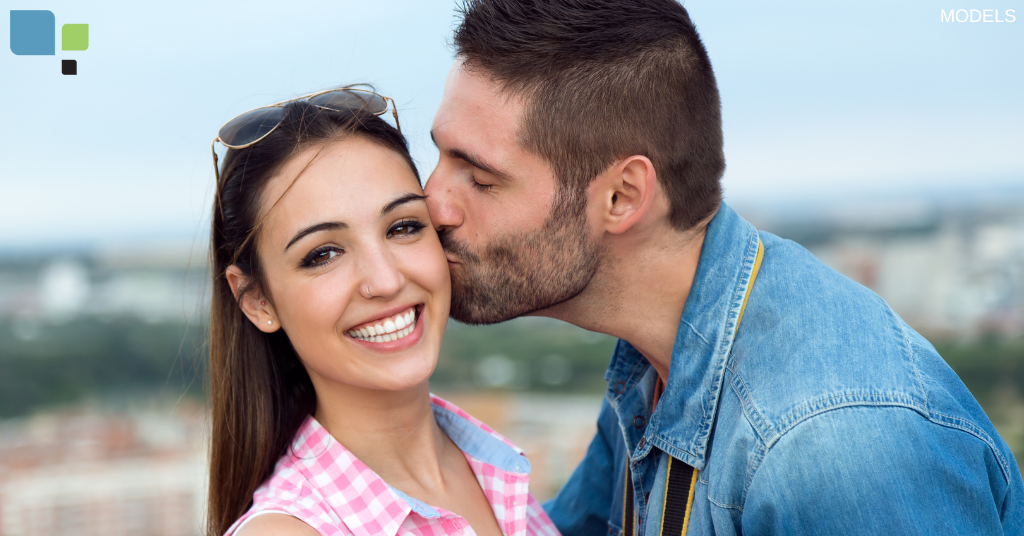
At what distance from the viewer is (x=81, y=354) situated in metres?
29.2

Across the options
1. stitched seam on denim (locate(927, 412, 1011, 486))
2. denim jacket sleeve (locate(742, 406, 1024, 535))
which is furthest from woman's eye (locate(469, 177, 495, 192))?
stitched seam on denim (locate(927, 412, 1011, 486))

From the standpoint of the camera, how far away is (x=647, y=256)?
241cm

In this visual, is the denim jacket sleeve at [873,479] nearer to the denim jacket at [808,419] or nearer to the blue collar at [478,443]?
the denim jacket at [808,419]

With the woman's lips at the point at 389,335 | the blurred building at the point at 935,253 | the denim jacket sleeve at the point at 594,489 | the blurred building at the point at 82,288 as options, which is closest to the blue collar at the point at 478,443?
the denim jacket sleeve at the point at 594,489

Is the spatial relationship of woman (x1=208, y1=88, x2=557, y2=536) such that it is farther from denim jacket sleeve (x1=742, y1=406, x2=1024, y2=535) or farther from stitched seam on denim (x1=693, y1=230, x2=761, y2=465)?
denim jacket sleeve (x1=742, y1=406, x2=1024, y2=535)

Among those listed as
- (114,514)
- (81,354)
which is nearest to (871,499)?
(114,514)

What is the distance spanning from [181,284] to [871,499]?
2.01 meters

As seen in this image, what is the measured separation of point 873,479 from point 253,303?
1.74 m

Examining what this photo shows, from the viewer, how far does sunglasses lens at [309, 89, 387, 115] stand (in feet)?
7.63

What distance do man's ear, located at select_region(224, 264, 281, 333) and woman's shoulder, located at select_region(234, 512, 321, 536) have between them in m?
0.59

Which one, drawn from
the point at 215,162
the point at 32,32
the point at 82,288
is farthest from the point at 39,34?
the point at 82,288

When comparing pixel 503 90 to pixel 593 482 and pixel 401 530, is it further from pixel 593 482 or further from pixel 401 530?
pixel 593 482

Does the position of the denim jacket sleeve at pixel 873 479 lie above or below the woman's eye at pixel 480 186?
below

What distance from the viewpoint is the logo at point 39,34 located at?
5.35 m
